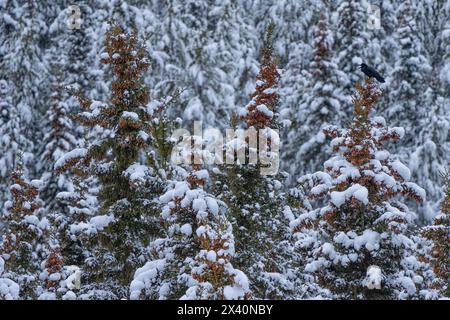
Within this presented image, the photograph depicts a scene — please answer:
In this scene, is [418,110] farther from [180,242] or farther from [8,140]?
[180,242]

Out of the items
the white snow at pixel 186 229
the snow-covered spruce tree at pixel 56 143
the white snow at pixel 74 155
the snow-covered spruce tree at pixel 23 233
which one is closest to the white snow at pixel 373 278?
the white snow at pixel 186 229

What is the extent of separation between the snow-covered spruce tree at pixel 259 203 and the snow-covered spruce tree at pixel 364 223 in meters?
1.08

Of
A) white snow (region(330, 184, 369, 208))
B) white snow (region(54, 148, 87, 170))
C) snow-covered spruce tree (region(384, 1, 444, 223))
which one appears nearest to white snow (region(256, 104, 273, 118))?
white snow (region(330, 184, 369, 208))

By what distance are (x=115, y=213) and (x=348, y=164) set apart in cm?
469

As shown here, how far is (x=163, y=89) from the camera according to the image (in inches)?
1172

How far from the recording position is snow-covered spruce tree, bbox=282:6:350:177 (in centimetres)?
2606

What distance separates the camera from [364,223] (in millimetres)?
11281

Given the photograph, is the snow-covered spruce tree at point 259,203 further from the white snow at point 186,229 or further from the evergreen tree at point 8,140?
the evergreen tree at point 8,140

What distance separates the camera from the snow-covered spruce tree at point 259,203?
1216 cm

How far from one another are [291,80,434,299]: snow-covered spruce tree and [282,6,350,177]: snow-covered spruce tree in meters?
14.1

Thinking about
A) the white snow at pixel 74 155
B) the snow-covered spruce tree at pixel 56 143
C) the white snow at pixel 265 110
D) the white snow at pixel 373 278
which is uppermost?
the snow-covered spruce tree at pixel 56 143

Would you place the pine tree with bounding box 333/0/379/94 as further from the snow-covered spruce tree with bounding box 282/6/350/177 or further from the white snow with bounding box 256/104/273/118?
the white snow with bounding box 256/104/273/118
